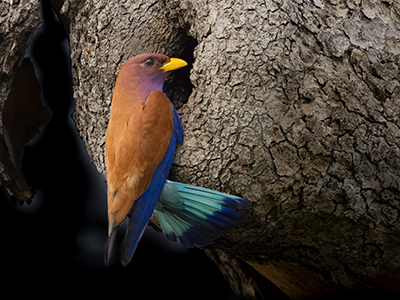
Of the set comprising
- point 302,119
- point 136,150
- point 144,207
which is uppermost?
point 302,119

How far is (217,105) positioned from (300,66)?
0.98 ft

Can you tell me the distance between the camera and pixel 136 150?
1.26 metres

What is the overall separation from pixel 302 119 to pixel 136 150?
0.55m

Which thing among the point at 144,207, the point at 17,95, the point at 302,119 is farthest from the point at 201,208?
the point at 17,95

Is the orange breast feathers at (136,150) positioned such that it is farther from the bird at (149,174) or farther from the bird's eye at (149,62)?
the bird's eye at (149,62)

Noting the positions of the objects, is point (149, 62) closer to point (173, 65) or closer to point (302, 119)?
point (173, 65)

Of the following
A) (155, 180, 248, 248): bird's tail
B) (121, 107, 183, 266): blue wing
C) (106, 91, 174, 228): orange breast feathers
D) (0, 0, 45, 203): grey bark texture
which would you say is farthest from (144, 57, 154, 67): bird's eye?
(0, 0, 45, 203): grey bark texture

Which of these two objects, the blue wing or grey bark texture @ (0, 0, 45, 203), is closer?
the blue wing

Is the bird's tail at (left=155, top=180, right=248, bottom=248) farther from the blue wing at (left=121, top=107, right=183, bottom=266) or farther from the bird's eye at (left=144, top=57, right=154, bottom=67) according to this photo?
the bird's eye at (left=144, top=57, right=154, bottom=67)

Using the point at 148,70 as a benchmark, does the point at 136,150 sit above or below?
below

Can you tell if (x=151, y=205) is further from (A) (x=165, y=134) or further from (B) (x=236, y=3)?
(B) (x=236, y=3)

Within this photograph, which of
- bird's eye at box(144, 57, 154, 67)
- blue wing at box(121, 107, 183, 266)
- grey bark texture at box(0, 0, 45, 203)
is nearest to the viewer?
blue wing at box(121, 107, 183, 266)

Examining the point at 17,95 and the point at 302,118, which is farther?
the point at 17,95

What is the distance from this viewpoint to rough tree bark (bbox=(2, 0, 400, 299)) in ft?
4.34
